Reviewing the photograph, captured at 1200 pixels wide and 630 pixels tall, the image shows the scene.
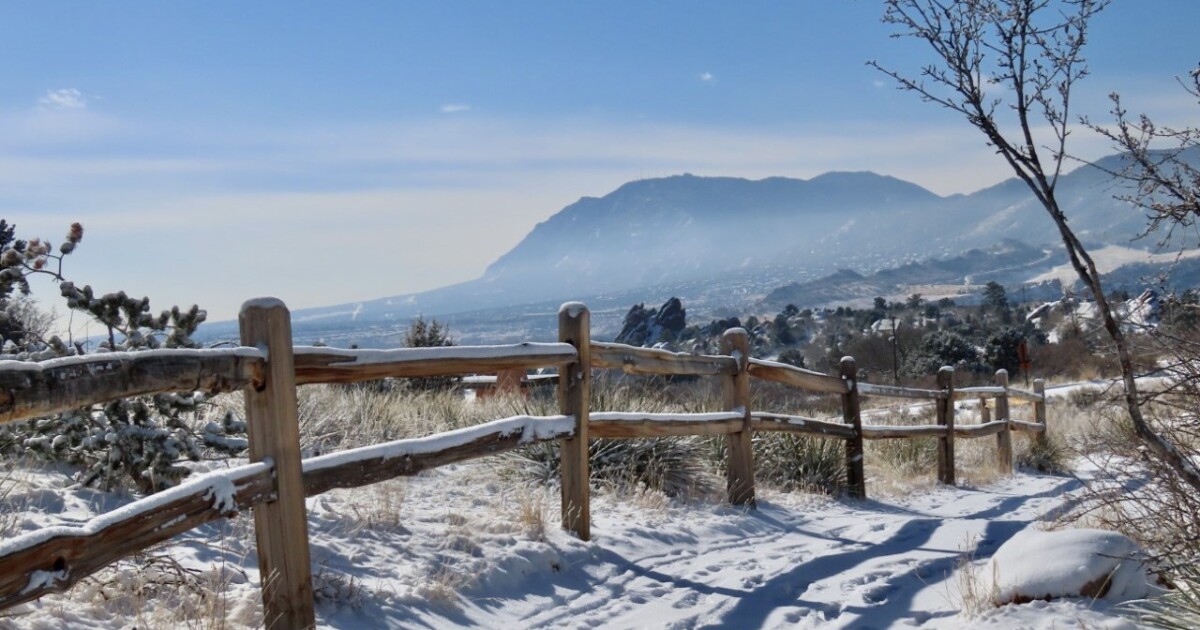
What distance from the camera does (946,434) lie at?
35.9 feet

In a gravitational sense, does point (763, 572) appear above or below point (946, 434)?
above

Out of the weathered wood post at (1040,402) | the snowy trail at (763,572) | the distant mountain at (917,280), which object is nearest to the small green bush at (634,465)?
the snowy trail at (763,572)

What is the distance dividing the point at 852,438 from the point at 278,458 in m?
6.55

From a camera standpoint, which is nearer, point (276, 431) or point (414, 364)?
point (276, 431)

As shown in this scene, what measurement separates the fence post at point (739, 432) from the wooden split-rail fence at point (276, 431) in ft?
3.06

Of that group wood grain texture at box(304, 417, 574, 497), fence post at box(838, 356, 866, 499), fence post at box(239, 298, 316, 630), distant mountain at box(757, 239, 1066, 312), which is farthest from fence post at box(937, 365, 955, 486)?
distant mountain at box(757, 239, 1066, 312)

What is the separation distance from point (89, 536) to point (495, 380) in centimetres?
933

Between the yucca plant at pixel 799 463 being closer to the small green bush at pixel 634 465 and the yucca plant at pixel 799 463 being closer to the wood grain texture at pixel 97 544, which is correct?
the small green bush at pixel 634 465

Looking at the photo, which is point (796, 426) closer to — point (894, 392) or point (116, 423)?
point (894, 392)

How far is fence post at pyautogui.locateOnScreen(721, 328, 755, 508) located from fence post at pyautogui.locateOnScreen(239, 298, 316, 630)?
438 centimetres

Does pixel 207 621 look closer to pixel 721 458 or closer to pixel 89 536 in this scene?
pixel 89 536

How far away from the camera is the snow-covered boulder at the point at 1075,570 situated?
4.15m

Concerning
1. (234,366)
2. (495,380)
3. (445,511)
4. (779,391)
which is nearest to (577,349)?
(445,511)

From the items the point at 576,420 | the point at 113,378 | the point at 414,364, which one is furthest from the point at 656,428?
the point at 113,378
